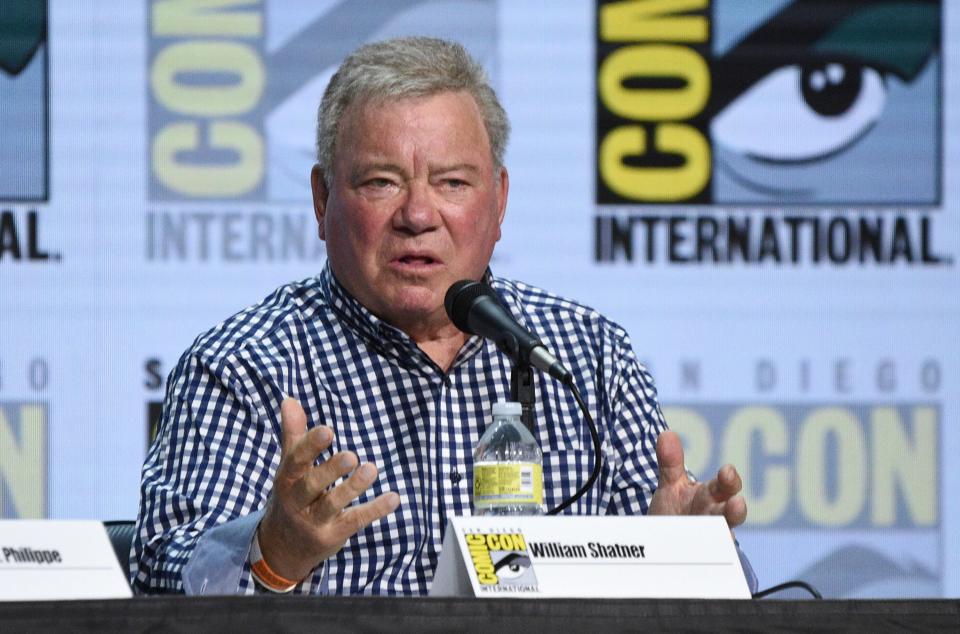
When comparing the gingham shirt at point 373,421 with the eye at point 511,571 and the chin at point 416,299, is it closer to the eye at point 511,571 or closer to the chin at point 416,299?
the chin at point 416,299

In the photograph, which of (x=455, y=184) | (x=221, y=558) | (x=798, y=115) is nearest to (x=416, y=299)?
(x=455, y=184)

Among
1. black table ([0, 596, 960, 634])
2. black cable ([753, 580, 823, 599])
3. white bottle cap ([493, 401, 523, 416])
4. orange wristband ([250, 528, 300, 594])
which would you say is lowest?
black cable ([753, 580, 823, 599])

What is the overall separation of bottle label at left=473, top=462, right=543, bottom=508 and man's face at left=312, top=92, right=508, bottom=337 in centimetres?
55

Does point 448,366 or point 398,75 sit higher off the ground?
point 398,75

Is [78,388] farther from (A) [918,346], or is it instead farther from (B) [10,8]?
(A) [918,346]

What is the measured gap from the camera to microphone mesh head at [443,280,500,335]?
6.15 ft

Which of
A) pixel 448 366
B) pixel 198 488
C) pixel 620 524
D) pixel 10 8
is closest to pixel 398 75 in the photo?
pixel 448 366

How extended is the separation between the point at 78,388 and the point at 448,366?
1.32m

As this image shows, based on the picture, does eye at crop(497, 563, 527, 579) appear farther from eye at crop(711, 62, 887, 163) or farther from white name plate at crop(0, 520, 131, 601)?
eye at crop(711, 62, 887, 163)

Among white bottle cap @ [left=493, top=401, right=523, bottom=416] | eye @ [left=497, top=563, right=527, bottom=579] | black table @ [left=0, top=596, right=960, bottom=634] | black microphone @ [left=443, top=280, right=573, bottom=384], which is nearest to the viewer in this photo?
black table @ [left=0, top=596, right=960, bottom=634]

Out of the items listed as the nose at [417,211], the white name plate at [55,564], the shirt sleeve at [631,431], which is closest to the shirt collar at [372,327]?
the nose at [417,211]

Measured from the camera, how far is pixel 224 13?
135 inches

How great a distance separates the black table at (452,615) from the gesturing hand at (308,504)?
235 mm

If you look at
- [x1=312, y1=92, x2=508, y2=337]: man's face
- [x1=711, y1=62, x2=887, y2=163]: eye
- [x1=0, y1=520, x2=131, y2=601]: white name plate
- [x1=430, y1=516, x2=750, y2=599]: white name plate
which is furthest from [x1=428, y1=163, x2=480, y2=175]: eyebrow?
[x1=711, y1=62, x2=887, y2=163]: eye
